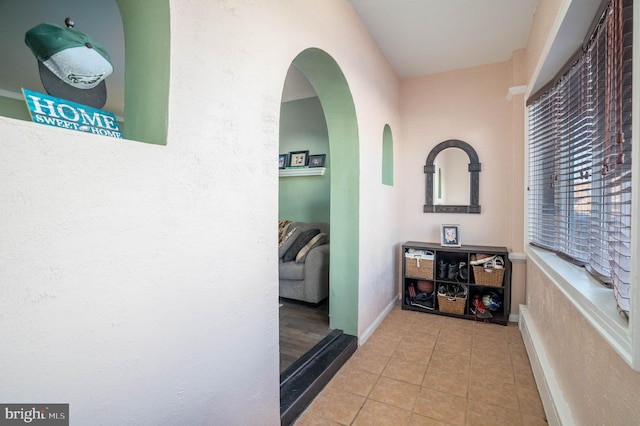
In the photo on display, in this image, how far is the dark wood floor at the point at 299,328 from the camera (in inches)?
88.1

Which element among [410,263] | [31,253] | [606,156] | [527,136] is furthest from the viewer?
[410,263]

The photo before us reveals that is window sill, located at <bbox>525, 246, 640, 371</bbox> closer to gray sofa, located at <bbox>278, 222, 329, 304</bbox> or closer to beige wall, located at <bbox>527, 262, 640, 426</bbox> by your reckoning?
beige wall, located at <bbox>527, 262, 640, 426</bbox>

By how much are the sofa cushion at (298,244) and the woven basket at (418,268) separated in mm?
1138

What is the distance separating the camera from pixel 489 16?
247cm

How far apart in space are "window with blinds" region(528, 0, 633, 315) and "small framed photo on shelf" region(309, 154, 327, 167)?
7.87ft

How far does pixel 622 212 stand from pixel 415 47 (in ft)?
8.28

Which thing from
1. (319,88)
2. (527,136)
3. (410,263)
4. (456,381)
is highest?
(319,88)

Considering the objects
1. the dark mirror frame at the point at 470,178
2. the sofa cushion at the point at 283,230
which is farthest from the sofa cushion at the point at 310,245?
the dark mirror frame at the point at 470,178

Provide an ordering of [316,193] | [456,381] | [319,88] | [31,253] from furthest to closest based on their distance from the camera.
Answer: [316,193], [319,88], [456,381], [31,253]

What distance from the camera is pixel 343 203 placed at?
251cm

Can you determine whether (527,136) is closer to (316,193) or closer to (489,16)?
(489,16)

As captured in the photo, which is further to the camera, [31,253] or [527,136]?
[527,136]

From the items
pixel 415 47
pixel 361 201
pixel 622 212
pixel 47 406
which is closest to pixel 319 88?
pixel 361 201

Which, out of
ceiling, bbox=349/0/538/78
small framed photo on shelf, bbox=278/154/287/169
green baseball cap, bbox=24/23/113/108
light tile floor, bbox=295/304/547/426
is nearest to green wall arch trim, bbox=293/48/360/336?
light tile floor, bbox=295/304/547/426
